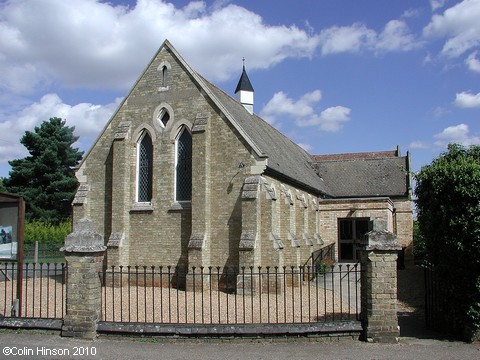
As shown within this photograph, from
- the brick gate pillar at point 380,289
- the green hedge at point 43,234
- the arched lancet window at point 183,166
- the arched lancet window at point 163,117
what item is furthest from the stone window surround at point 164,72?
the green hedge at point 43,234

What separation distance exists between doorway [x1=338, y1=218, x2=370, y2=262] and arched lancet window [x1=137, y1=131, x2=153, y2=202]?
12.2m

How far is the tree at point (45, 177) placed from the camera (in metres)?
45.3

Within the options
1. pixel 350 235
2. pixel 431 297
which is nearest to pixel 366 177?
pixel 350 235

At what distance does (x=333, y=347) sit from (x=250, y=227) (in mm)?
8439

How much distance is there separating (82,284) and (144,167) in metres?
10.3

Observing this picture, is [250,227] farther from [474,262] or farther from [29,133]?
[29,133]

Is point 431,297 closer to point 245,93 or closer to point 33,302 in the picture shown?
point 33,302

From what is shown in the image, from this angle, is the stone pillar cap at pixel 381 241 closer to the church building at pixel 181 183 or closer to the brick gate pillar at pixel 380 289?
the brick gate pillar at pixel 380 289

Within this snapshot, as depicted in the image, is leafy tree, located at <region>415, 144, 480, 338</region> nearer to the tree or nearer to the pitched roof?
the pitched roof

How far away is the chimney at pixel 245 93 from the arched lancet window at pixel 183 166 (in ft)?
42.9

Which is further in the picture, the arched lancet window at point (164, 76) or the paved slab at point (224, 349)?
the arched lancet window at point (164, 76)

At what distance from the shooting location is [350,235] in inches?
1062

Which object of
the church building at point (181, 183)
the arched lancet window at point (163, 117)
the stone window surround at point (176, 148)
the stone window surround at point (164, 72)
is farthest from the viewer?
the stone window surround at point (164, 72)

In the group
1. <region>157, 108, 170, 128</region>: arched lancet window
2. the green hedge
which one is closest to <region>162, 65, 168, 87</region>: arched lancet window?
<region>157, 108, 170, 128</region>: arched lancet window
